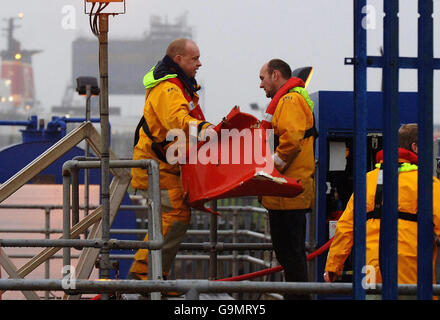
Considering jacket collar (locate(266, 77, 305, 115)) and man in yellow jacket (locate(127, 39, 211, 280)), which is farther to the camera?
jacket collar (locate(266, 77, 305, 115))

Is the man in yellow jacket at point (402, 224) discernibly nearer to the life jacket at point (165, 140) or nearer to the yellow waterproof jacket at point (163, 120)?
the yellow waterproof jacket at point (163, 120)

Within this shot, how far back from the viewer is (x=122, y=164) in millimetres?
5395

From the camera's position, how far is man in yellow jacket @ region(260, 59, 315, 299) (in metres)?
6.30

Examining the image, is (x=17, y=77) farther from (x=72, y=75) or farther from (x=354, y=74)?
(x=354, y=74)

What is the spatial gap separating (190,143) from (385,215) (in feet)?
8.43

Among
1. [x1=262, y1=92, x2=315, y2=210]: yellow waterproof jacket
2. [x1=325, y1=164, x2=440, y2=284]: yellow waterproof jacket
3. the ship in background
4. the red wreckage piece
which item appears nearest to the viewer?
[x1=325, y1=164, x2=440, y2=284]: yellow waterproof jacket

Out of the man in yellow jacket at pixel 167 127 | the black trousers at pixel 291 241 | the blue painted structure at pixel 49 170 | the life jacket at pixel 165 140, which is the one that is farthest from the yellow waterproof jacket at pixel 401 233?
the blue painted structure at pixel 49 170

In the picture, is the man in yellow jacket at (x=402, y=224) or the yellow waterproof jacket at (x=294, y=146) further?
the yellow waterproof jacket at (x=294, y=146)

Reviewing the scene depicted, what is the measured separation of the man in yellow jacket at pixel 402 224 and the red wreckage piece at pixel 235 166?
595 millimetres

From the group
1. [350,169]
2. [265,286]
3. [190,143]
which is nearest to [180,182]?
[190,143]

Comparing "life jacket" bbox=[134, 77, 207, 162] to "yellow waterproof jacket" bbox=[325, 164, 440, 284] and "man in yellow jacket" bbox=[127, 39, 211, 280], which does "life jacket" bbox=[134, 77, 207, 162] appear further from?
"yellow waterproof jacket" bbox=[325, 164, 440, 284]

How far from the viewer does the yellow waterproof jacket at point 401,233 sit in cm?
487

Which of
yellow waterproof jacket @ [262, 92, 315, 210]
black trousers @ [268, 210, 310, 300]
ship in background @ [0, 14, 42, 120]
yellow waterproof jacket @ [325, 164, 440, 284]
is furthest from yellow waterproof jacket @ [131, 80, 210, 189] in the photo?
ship in background @ [0, 14, 42, 120]

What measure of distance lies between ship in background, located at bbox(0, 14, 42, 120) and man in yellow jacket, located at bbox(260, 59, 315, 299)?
9171 centimetres
